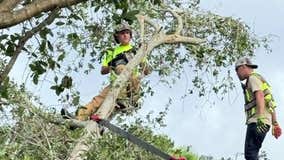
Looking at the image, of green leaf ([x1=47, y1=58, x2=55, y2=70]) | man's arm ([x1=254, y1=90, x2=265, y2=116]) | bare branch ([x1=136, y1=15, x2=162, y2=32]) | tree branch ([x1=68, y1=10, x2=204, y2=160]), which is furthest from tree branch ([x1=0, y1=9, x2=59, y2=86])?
bare branch ([x1=136, y1=15, x2=162, y2=32])

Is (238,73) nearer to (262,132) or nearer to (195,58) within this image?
(262,132)

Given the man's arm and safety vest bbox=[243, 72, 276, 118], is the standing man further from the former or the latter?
the man's arm

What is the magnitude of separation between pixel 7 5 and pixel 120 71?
4426 millimetres

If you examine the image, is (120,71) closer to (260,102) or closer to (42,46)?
(260,102)

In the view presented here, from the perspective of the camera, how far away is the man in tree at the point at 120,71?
8.05m

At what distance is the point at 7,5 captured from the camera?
3758 millimetres

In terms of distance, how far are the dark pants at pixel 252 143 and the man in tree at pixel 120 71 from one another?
145 cm

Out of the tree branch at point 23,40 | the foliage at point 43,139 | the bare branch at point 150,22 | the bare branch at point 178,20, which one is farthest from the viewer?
the bare branch at point 178,20

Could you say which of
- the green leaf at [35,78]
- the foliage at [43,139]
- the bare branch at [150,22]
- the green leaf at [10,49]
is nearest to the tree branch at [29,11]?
the green leaf at [10,49]

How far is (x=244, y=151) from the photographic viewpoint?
7.11 meters

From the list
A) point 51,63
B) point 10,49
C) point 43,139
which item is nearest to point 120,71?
point 43,139

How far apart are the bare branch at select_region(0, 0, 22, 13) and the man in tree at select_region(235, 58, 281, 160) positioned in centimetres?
357

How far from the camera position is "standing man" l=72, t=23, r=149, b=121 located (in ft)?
26.4

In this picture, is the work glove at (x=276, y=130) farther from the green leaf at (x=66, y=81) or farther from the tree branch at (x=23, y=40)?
the tree branch at (x=23, y=40)
